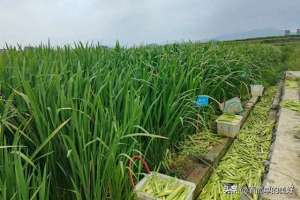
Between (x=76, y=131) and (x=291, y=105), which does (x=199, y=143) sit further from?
(x=291, y=105)

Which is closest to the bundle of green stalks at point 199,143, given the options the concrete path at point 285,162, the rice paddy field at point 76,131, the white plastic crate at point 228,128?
the white plastic crate at point 228,128

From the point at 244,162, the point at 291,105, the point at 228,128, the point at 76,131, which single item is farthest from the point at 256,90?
the point at 76,131

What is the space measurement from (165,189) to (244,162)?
3.40ft

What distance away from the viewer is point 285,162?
2.01 metres

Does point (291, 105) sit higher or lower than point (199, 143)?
higher

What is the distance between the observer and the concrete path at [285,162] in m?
1.66

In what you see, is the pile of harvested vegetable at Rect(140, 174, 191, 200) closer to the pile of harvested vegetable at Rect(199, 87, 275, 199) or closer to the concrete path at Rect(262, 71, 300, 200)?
the pile of harvested vegetable at Rect(199, 87, 275, 199)

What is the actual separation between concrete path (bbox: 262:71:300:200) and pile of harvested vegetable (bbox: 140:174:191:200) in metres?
0.57

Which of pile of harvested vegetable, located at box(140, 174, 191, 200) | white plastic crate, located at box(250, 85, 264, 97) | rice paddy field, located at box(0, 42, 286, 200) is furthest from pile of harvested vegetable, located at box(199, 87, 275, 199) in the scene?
white plastic crate, located at box(250, 85, 264, 97)

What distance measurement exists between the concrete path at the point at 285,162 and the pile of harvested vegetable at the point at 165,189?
57cm

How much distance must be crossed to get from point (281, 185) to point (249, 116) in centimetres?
174

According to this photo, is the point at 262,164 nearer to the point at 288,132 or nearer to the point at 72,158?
the point at 288,132

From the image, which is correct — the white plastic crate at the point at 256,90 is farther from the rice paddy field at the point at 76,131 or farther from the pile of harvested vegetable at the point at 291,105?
the rice paddy field at the point at 76,131

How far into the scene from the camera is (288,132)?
262 centimetres
